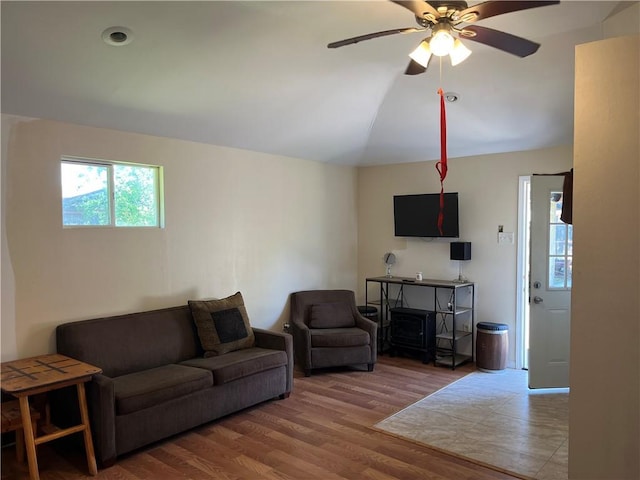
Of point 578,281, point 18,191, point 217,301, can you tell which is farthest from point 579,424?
point 18,191

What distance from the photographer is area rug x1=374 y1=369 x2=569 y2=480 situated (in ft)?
10.1

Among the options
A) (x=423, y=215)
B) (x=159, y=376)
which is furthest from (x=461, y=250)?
(x=159, y=376)

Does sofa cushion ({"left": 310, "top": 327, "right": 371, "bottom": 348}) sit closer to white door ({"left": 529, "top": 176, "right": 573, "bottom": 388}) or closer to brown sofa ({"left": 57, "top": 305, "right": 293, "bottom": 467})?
brown sofa ({"left": 57, "top": 305, "right": 293, "bottom": 467})

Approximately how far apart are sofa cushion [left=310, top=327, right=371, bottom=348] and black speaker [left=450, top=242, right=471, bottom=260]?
4.47ft

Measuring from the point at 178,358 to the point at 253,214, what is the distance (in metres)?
1.71

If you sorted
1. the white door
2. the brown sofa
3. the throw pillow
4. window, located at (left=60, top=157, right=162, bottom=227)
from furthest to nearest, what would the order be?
the throw pillow
the white door
window, located at (left=60, top=157, right=162, bottom=227)
the brown sofa

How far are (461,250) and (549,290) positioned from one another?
43.7 inches

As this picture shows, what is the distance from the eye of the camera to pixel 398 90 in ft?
13.9

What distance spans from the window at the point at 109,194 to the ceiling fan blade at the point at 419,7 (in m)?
2.79

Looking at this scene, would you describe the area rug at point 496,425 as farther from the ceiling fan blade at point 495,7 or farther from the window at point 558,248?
the ceiling fan blade at point 495,7

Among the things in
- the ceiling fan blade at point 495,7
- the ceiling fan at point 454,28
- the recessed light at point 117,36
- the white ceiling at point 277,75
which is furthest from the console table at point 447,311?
the recessed light at point 117,36

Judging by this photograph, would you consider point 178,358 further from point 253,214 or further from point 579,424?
point 579,424

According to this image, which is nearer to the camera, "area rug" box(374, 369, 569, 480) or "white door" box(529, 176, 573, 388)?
"area rug" box(374, 369, 569, 480)

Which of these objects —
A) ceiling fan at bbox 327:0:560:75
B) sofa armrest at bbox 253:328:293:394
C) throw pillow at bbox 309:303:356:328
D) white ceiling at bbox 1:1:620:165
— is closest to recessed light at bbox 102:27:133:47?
white ceiling at bbox 1:1:620:165
